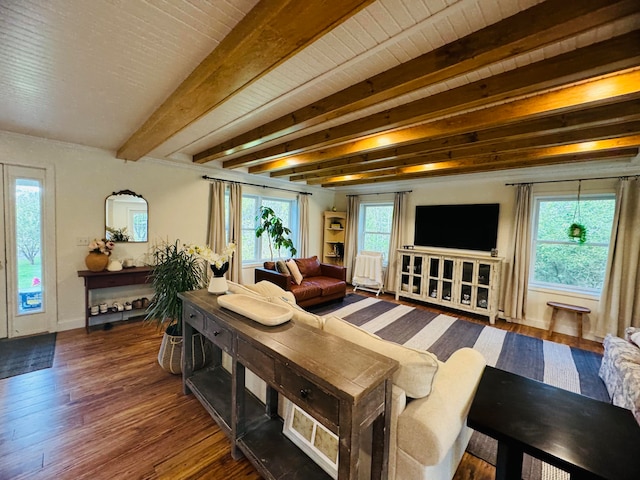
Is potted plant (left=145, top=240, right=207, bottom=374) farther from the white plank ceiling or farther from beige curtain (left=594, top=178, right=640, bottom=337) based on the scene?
beige curtain (left=594, top=178, right=640, bottom=337)

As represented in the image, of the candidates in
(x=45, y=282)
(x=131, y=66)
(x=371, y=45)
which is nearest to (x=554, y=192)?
(x=371, y=45)

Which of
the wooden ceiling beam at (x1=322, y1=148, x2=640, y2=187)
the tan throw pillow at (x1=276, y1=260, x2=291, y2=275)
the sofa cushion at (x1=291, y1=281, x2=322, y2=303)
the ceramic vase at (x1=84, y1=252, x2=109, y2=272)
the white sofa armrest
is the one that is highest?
the wooden ceiling beam at (x1=322, y1=148, x2=640, y2=187)

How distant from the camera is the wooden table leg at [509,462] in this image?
115cm

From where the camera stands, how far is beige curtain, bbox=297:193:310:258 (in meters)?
6.00

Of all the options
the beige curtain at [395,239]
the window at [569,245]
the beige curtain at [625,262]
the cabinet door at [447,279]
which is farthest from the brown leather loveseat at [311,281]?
the beige curtain at [625,262]

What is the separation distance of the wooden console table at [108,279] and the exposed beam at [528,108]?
3.39 meters

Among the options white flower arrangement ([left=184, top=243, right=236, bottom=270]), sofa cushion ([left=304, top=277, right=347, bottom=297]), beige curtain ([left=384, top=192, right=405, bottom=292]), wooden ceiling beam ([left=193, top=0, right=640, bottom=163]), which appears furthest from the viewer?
beige curtain ([left=384, top=192, right=405, bottom=292])

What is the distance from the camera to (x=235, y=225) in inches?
190

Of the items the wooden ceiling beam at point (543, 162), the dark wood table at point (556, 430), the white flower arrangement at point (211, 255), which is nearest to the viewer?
the dark wood table at point (556, 430)

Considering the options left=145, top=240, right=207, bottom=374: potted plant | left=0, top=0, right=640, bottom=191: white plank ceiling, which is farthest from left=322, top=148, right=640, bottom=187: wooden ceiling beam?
left=145, top=240, right=207, bottom=374: potted plant

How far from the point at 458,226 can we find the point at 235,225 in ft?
13.7

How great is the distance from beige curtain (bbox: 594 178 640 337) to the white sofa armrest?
11.7ft

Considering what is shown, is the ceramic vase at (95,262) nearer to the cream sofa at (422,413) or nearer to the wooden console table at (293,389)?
the wooden console table at (293,389)

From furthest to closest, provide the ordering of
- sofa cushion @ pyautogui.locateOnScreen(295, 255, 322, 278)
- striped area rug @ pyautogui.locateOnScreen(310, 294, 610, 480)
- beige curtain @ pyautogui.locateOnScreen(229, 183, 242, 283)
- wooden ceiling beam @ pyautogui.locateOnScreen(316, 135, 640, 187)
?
sofa cushion @ pyautogui.locateOnScreen(295, 255, 322, 278)
beige curtain @ pyautogui.locateOnScreen(229, 183, 242, 283)
wooden ceiling beam @ pyautogui.locateOnScreen(316, 135, 640, 187)
striped area rug @ pyautogui.locateOnScreen(310, 294, 610, 480)
